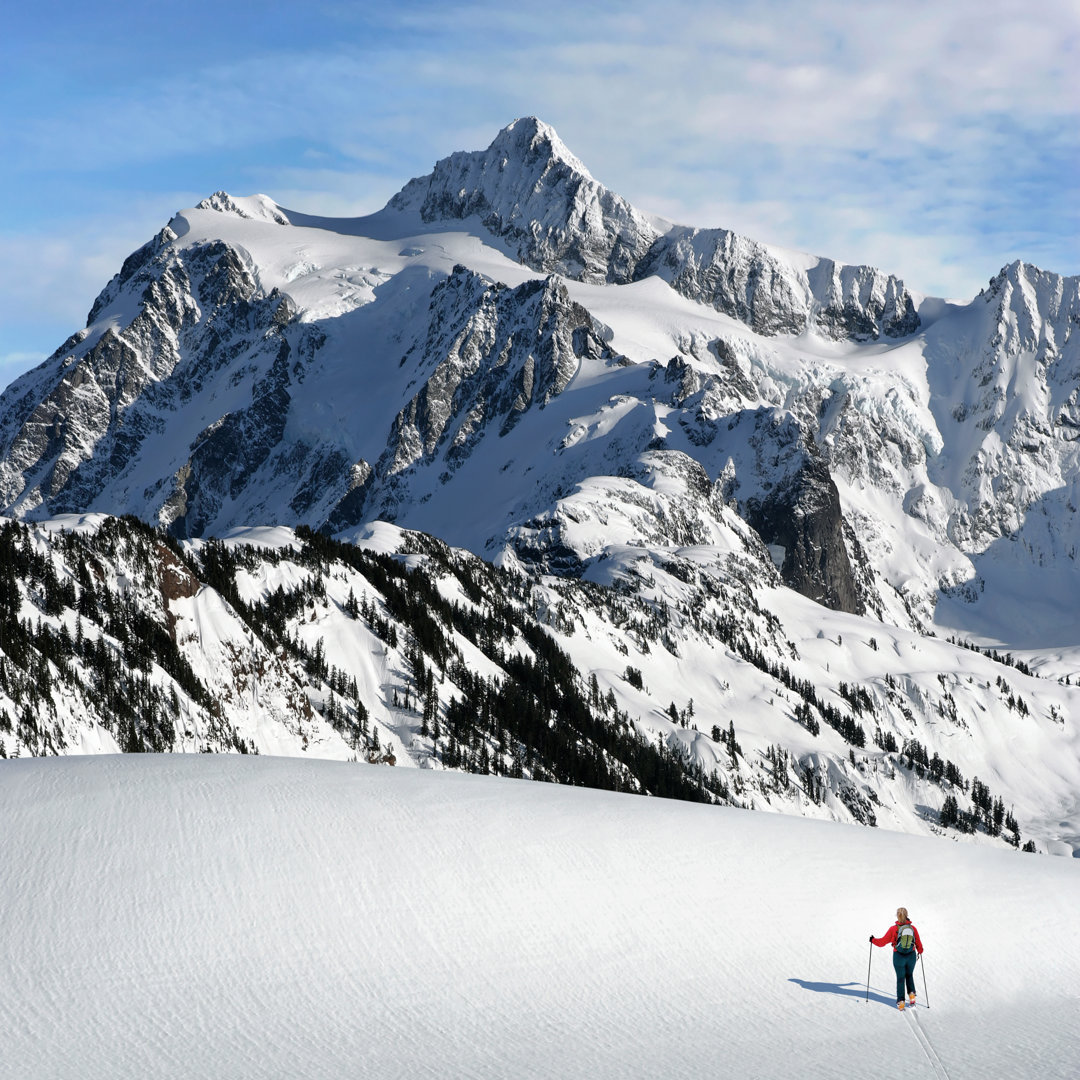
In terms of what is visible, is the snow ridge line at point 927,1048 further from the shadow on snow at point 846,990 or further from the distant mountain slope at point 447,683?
the distant mountain slope at point 447,683

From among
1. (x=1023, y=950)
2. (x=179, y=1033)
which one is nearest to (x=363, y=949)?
(x=179, y=1033)

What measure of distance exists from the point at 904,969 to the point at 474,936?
794 cm

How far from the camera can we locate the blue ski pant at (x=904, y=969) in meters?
19.9

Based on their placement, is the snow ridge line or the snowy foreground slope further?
the snowy foreground slope

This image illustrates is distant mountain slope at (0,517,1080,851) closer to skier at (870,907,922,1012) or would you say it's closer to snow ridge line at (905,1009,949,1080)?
skier at (870,907,922,1012)

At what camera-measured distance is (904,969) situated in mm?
20094

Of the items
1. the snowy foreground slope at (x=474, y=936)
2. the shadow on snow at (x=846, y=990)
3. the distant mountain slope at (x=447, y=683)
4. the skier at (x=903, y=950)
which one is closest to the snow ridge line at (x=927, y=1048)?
the snowy foreground slope at (x=474, y=936)

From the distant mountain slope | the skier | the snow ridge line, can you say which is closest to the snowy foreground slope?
the snow ridge line

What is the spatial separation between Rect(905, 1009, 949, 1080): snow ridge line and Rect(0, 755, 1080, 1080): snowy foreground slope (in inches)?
2.7

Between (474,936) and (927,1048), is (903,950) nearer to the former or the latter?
(927,1048)

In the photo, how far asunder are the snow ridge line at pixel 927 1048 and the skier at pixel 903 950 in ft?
1.08

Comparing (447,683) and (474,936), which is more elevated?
(447,683)

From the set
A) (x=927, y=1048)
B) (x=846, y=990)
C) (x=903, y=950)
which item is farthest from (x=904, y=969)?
(x=927, y=1048)

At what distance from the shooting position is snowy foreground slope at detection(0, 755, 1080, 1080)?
57.9 feet
